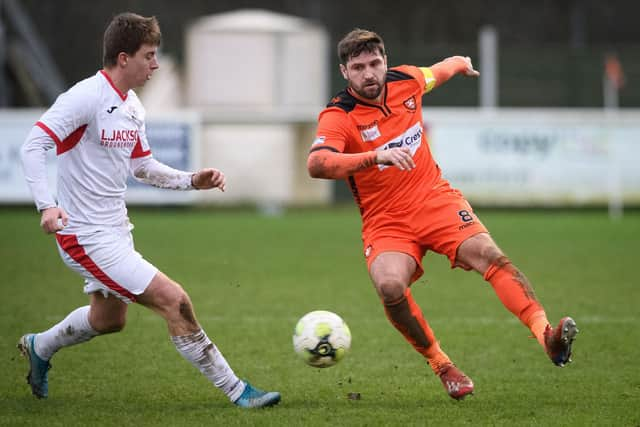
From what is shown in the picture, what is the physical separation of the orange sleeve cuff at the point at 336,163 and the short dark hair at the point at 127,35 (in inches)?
42.8

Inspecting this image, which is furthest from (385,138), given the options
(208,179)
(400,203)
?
(208,179)

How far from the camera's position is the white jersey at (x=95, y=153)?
5434 millimetres

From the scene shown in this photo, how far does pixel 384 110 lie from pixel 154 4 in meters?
28.6

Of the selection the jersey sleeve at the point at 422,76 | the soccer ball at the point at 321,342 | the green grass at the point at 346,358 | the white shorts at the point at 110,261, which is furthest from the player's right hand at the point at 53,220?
the jersey sleeve at the point at 422,76

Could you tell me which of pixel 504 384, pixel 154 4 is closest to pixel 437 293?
pixel 504 384

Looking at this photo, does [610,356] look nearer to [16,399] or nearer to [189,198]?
[16,399]

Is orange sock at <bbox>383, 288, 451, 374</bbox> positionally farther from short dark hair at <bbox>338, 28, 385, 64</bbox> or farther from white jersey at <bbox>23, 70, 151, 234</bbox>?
white jersey at <bbox>23, 70, 151, 234</bbox>

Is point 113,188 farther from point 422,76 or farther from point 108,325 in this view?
point 422,76

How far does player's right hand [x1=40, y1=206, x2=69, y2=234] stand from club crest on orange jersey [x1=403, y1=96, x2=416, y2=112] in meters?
2.13

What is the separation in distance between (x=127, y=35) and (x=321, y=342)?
77.7 inches

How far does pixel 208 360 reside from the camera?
559 cm

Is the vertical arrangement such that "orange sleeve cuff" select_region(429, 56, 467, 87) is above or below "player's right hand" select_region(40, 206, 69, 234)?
above

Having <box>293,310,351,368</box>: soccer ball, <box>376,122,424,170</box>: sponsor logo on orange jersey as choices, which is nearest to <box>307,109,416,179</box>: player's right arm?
<box>376,122,424,170</box>: sponsor logo on orange jersey

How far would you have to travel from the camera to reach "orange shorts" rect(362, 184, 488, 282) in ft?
19.4
